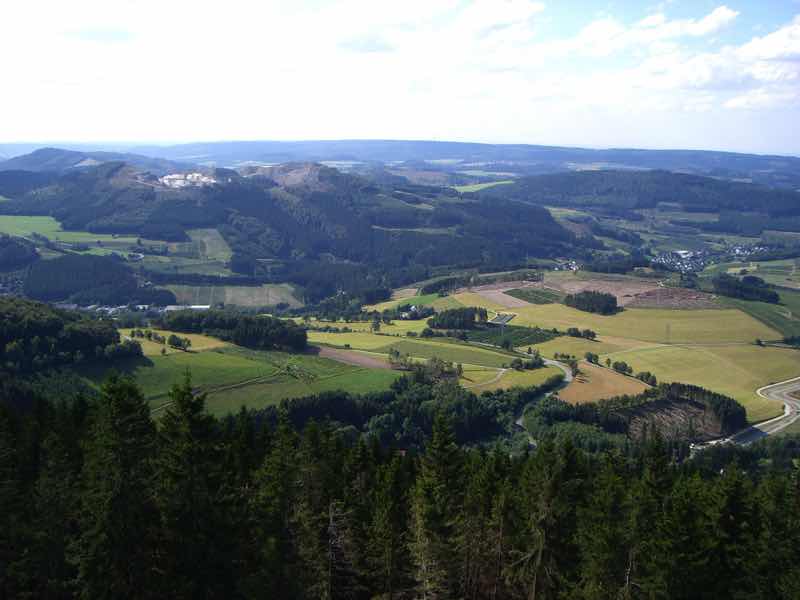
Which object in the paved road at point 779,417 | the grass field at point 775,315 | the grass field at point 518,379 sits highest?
the grass field at point 775,315

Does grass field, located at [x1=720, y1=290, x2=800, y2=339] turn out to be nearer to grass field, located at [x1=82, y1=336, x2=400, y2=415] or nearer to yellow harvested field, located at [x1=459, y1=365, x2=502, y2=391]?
yellow harvested field, located at [x1=459, y1=365, x2=502, y2=391]

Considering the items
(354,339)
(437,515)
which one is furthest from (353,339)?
(437,515)

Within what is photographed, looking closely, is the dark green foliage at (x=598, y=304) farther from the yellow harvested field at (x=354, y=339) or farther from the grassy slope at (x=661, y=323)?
the yellow harvested field at (x=354, y=339)

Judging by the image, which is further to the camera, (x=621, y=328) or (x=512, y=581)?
(x=621, y=328)

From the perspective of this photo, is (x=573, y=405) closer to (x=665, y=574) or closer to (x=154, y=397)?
(x=154, y=397)

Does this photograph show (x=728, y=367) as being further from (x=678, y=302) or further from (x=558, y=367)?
(x=678, y=302)

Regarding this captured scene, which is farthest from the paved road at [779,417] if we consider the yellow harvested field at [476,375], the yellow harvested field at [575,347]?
the yellow harvested field at [476,375]

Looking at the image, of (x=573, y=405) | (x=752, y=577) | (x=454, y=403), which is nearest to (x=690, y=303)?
(x=573, y=405)
